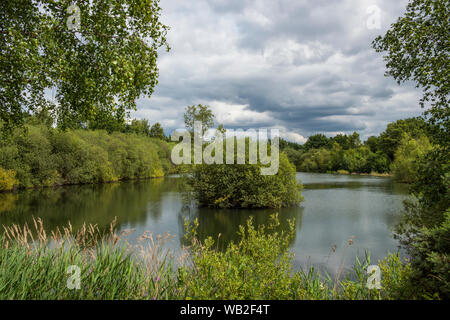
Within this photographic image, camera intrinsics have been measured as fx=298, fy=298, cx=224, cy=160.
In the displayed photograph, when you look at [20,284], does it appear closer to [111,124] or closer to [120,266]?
[120,266]

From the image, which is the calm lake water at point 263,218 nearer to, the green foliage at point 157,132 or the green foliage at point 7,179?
the green foliage at point 7,179

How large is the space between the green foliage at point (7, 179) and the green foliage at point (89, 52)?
24669 millimetres

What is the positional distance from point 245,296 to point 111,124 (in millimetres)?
5686

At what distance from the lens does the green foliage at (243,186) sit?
18.3m

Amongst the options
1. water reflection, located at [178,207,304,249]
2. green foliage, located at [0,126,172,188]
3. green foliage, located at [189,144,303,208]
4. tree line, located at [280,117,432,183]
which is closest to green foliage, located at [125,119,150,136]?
green foliage, located at [0,126,172,188]

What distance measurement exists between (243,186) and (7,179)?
73.3 feet

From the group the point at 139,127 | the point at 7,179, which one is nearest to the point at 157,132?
the point at 139,127

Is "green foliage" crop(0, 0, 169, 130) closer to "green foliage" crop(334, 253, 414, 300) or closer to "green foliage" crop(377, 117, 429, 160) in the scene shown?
"green foliage" crop(334, 253, 414, 300)

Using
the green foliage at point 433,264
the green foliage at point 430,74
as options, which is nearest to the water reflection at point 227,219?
the green foliage at point 430,74

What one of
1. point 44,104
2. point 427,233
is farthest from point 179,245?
point 427,233

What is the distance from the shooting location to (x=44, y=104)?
787cm

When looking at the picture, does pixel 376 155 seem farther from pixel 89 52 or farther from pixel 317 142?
pixel 89 52

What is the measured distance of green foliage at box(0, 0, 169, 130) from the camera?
5695 mm

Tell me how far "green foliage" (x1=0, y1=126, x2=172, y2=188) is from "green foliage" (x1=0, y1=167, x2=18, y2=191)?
0.79 metres
